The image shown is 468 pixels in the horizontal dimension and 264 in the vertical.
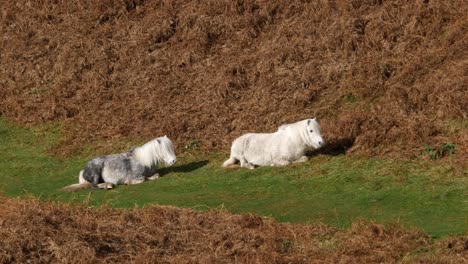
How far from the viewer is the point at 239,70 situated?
30406 millimetres

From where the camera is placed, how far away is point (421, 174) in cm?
2014

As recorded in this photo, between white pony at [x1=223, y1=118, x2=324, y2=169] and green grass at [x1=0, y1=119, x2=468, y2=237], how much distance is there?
0.49m

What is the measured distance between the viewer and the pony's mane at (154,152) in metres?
22.8

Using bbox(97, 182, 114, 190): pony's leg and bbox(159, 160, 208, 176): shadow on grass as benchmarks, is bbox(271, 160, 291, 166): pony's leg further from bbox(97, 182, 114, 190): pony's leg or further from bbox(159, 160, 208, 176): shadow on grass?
bbox(97, 182, 114, 190): pony's leg

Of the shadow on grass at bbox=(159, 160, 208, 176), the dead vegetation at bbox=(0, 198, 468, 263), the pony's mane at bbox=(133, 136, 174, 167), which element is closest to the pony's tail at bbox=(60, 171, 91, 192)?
the pony's mane at bbox=(133, 136, 174, 167)

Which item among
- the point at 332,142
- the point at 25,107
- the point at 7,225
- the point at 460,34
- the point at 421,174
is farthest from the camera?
the point at 25,107

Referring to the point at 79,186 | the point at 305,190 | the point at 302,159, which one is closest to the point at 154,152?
the point at 79,186

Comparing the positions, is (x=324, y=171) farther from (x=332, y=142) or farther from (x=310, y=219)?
(x=310, y=219)

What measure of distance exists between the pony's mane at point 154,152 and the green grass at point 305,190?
62cm

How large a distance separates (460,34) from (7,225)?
1774 centimetres

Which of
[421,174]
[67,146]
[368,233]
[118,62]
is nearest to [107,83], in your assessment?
[118,62]

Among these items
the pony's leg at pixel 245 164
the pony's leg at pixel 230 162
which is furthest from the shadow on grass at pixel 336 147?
the pony's leg at pixel 230 162

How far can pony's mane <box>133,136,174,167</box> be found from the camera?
22812 millimetres

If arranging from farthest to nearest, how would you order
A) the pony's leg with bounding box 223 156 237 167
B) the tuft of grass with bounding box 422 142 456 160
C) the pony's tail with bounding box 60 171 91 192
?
the pony's leg with bounding box 223 156 237 167, the pony's tail with bounding box 60 171 91 192, the tuft of grass with bounding box 422 142 456 160
